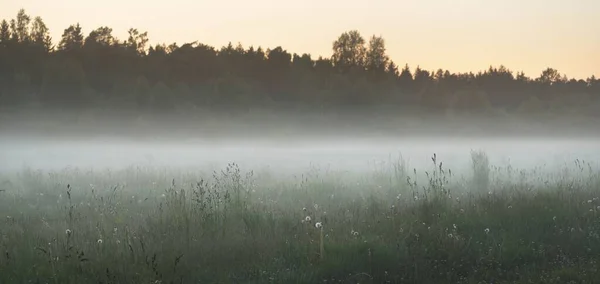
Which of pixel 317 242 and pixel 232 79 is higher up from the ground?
pixel 232 79

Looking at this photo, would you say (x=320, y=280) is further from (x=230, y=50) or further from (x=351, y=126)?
(x=230, y=50)

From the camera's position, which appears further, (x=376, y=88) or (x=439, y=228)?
(x=376, y=88)

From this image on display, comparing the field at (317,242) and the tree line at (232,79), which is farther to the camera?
the tree line at (232,79)

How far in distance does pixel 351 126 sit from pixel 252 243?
51.6m

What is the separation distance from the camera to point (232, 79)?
50094mm

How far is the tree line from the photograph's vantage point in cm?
4338

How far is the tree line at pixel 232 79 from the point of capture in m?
43.4

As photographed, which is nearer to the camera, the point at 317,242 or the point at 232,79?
the point at 317,242

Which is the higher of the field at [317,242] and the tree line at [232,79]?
the tree line at [232,79]

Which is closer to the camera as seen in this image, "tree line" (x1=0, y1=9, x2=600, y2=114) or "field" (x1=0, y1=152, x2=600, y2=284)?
"field" (x1=0, y1=152, x2=600, y2=284)

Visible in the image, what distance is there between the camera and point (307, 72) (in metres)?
57.5

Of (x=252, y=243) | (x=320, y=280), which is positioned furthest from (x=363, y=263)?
(x=252, y=243)

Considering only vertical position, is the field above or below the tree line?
below

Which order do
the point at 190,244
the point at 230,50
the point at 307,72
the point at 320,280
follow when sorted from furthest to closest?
the point at 230,50 → the point at 307,72 → the point at 190,244 → the point at 320,280
